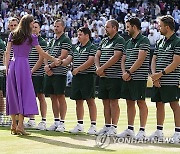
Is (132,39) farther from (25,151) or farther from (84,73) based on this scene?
(25,151)

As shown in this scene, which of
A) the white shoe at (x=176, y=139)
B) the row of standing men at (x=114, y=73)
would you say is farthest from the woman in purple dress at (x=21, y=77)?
the white shoe at (x=176, y=139)

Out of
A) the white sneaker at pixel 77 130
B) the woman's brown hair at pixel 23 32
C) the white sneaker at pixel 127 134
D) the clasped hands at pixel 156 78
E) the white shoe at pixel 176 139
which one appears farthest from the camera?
the white sneaker at pixel 77 130

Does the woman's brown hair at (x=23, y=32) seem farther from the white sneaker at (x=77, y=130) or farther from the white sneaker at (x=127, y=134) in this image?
the white sneaker at (x=127, y=134)

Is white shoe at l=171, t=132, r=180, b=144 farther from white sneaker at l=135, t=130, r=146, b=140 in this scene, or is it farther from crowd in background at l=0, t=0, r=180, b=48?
crowd in background at l=0, t=0, r=180, b=48

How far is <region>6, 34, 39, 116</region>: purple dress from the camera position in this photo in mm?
11500

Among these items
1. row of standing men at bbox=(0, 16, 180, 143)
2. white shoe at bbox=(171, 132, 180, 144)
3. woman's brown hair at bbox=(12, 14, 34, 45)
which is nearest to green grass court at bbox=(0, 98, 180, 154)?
white shoe at bbox=(171, 132, 180, 144)

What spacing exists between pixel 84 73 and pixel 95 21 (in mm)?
25022

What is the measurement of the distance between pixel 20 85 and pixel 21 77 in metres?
0.16

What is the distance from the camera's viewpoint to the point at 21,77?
11.6m

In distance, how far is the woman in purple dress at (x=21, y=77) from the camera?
11.5m

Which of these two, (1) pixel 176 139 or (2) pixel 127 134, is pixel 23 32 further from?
(1) pixel 176 139

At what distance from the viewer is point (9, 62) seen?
11773 millimetres

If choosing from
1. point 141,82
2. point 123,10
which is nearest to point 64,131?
point 141,82

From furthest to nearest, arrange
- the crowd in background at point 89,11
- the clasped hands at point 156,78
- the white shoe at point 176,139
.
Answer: the crowd in background at point 89,11 < the clasped hands at point 156,78 < the white shoe at point 176,139
